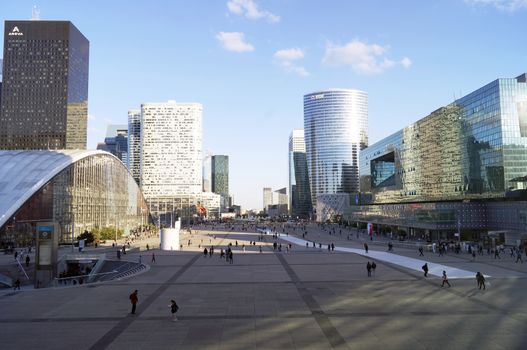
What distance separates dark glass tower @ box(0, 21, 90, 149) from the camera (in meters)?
188

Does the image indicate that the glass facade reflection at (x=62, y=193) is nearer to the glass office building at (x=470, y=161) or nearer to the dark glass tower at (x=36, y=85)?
the glass office building at (x=470, y=161)

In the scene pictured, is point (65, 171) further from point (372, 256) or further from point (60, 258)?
point (372, 256)

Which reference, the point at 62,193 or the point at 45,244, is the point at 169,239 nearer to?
the point at 45,244

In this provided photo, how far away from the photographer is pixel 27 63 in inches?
7461

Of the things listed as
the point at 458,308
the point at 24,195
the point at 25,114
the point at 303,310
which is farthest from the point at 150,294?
the point at 25,114

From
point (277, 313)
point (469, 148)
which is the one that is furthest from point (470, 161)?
point (277, 313)

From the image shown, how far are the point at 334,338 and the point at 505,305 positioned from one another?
416 inches

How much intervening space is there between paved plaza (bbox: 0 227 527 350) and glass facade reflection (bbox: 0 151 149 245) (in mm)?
36043

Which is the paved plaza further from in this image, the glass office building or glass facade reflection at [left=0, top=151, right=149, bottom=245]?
the glass office building

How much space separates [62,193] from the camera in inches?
2662

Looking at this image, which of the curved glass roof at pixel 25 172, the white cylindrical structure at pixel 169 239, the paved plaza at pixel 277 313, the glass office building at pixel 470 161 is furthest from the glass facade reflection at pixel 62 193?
the glass office building at pixel 470 161

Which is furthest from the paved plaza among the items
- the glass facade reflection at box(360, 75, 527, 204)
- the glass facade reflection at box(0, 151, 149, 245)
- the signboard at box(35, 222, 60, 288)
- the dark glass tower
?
the dark glass tower

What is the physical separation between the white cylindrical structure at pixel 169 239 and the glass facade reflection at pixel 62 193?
19.9 metres

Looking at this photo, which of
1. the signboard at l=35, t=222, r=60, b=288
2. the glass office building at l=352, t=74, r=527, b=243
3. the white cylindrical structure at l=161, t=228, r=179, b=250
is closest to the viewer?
the signboard at l=35, t=222, r=60, b=288
